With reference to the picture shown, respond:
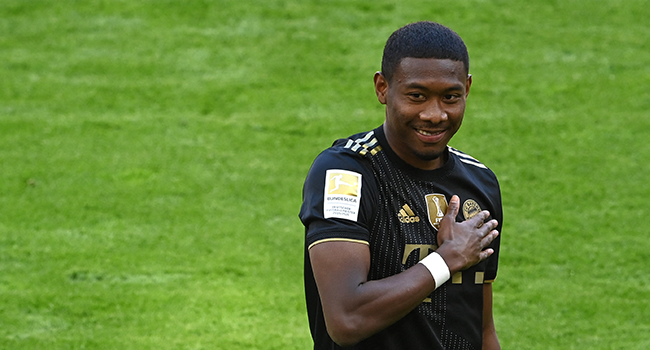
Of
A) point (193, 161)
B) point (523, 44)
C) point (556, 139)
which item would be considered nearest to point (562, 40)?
point (523, 44)

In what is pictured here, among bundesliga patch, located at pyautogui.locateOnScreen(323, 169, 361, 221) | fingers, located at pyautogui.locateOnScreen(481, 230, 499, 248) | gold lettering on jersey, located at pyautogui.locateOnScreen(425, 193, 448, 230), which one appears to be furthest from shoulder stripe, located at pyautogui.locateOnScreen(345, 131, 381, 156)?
fingers, located at pyautogui.locateOnScreen(481, 230, 499, 248)

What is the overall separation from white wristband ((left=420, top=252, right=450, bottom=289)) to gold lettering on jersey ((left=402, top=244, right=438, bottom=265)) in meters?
0.09

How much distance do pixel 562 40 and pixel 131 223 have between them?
16.8 feet

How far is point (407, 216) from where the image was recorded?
2.63 m

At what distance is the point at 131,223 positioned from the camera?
6.47 meters

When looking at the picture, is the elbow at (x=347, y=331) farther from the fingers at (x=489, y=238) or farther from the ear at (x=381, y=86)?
the ear at (x=381, y=86)

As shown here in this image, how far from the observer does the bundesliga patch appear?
249 cm

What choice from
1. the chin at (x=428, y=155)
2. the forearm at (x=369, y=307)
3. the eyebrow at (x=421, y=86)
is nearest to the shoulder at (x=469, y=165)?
the chin at (x=428, y=155)

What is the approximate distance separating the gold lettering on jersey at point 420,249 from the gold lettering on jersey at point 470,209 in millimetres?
215

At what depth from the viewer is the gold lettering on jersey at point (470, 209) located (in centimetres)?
279

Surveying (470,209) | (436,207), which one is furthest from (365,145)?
(470,209)

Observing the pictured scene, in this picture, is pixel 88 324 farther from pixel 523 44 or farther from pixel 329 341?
pixel 523 44

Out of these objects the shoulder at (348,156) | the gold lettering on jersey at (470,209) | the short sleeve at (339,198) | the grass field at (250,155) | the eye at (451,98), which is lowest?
the grass field at (250,155)

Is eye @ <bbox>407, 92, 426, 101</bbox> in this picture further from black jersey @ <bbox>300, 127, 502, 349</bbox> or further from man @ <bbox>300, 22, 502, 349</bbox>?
black jersey @ <bbox>300, 127, 502, 349</bbox>
